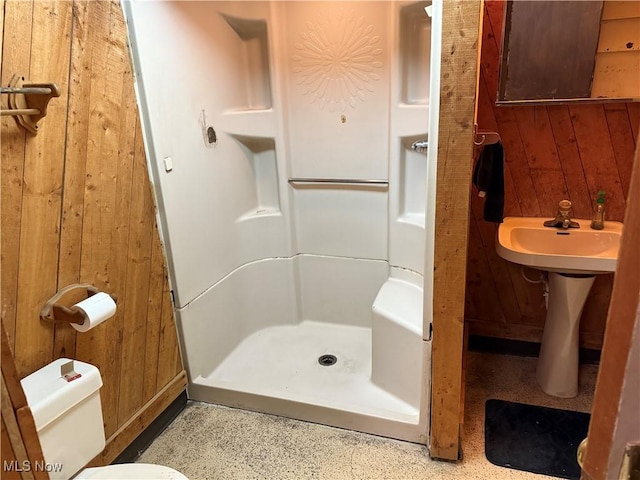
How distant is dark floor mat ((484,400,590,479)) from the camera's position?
181 cm

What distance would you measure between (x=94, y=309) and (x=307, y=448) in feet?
3.47

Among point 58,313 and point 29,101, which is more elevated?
point 29,101

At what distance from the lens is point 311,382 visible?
2.30 m

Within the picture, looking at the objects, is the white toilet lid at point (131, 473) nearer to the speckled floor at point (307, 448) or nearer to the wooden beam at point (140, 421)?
the wooden beam at point (140, 421)

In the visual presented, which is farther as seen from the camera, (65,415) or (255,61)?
(255,61)

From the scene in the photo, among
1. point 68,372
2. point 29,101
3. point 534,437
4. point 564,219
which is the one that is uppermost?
point 29,101

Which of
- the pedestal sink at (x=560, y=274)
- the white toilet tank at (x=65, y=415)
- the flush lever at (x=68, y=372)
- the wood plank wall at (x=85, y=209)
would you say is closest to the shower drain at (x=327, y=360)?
the wood plank wall at (x=85, y=209)

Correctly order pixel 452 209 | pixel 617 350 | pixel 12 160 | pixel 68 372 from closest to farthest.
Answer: pixel 617 350 → pixel 12 160 → pixel 68 372 → pixel 452 209

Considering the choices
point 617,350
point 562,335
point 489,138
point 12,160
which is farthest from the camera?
point 562,335

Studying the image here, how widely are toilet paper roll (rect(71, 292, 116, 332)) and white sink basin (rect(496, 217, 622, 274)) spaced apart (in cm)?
160

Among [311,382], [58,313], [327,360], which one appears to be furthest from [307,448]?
[58,313]

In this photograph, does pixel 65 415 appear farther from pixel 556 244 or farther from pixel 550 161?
pixel 550 161

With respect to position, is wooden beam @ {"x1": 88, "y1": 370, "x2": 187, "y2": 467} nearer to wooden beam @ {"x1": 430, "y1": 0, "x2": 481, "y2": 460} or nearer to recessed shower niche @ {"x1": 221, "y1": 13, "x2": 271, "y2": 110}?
wooden beam @ {"x1": 430, "y1": 0, "x2": 481, "y2": 460}

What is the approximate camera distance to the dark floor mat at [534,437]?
5.93ft
